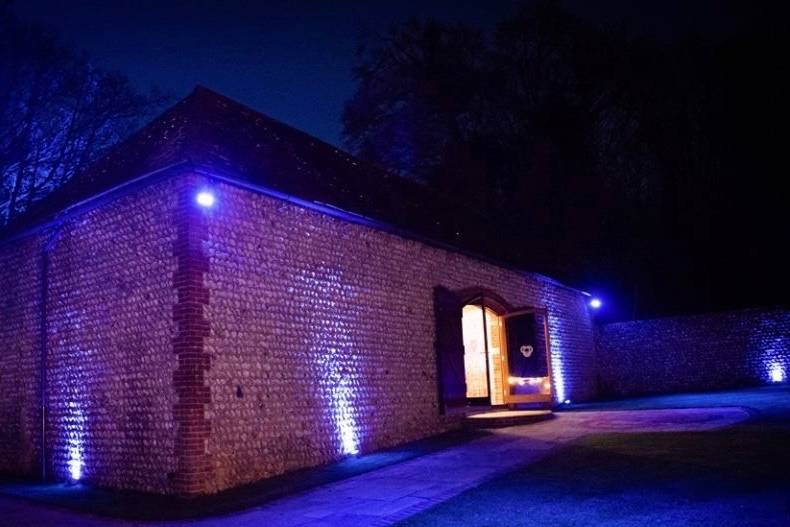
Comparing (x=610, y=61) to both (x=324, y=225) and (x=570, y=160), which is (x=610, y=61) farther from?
(x=324, y=225)

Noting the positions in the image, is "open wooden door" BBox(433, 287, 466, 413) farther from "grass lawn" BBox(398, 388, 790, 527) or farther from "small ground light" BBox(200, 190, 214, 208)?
"small ground light" BBox(200, 190, 214, 208)

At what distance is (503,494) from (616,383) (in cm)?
1583

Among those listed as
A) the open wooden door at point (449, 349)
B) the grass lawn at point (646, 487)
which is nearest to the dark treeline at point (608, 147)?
the open wooden door at point (449, 349)

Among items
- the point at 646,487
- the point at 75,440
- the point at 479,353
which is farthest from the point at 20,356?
the point at 479,353

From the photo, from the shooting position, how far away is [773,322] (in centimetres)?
1833

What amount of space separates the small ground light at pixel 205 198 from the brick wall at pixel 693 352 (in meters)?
16.3

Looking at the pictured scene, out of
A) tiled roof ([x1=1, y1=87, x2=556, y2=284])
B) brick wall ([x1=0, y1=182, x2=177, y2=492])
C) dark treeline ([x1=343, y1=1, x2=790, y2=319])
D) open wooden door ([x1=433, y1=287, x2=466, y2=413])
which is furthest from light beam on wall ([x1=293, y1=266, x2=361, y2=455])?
dark treeline ([x1=343, y1=1, x2=790, y2=319])

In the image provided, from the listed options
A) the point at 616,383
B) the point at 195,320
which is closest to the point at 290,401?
the point at 195,320

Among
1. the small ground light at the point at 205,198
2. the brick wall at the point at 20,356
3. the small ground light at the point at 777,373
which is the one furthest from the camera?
the small ground light at the point at 777,373

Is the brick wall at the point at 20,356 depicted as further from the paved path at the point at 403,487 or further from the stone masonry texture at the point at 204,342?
the paved path at the point at 403,487

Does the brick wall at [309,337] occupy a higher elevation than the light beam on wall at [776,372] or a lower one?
higher

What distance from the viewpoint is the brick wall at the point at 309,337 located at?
830 cm

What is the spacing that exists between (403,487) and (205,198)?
4528 mm

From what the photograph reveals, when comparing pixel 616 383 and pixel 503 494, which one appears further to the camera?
pixel 616 383
